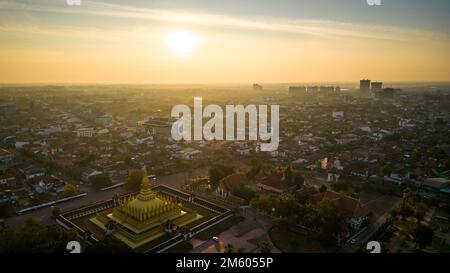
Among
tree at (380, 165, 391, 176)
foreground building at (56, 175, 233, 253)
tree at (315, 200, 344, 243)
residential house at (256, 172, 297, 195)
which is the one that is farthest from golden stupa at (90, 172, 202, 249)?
tree at (380, 165, 391, 176)

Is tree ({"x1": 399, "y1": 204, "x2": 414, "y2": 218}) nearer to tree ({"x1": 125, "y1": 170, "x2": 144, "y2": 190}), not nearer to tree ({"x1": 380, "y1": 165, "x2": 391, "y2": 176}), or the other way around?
tree ({"x1": 380, "y1": 165, "x2": 391, "y2": 176})

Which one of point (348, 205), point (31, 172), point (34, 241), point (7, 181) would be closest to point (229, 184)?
point (348, 205)

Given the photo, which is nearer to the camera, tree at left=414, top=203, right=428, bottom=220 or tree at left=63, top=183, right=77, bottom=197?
tree at left=414, top=203, right=428, bottom=220

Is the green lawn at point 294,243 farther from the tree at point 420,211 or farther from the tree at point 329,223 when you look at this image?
the tree at point 420,211

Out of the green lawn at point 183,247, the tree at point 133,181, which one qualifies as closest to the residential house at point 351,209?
the green lawn at point 183,247
